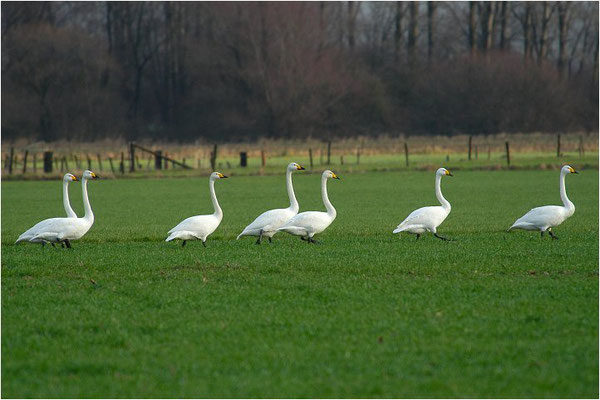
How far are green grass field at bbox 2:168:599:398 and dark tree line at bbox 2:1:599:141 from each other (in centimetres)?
5557

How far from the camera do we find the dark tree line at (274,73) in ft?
228

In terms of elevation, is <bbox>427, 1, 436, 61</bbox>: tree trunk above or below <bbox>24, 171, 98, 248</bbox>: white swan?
above

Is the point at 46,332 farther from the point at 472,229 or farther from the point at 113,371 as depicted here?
the point at 472,229

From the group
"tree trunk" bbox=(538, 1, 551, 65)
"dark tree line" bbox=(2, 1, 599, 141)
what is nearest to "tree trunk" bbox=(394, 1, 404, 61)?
"dark tree line" bbox=(2, 1, 599, 141)

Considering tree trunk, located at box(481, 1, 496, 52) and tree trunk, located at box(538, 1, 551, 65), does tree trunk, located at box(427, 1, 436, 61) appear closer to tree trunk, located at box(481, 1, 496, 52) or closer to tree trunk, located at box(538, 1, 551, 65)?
tree trunk, located at box(481, 1, 496, 52)

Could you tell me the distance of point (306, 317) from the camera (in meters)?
8.36

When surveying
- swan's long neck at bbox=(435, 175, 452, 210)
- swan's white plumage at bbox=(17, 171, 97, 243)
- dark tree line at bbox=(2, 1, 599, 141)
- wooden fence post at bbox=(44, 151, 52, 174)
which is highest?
dark tree line at bbox=(2, 1, 599, 141)

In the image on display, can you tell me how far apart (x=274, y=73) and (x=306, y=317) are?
64.2 meters

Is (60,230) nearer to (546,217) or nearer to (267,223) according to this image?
(267,223)

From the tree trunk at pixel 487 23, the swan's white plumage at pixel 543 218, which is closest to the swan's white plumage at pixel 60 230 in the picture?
the swan's white plumage at pixel 543 218

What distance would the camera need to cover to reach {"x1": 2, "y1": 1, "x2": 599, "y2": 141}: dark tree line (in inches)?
2741

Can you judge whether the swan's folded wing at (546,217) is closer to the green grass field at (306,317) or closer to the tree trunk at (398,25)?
the green grass field at (306,317)

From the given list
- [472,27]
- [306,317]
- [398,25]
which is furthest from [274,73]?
[306,317]

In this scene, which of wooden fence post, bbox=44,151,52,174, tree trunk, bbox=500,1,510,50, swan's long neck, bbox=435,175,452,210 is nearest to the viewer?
swan's long neck, bbox=435,175,452,210
